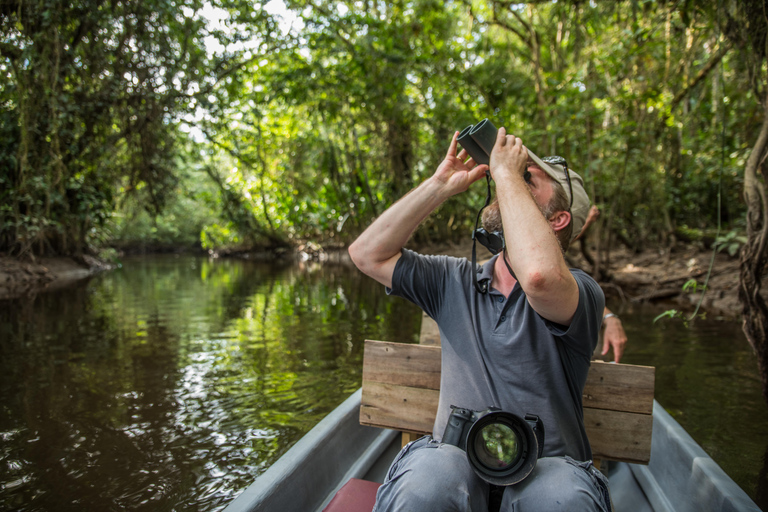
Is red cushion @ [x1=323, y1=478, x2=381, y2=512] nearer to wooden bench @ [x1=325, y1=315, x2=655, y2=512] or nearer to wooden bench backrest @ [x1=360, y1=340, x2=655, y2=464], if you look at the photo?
wooden bench @ [x1=325, y1=315, x2=655, y2=512]

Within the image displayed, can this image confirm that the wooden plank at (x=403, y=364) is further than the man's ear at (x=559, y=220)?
Yes

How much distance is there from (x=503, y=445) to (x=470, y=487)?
137mm

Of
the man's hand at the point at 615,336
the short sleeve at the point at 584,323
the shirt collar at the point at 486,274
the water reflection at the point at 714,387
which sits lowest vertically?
the water reflection at the point at 714,387

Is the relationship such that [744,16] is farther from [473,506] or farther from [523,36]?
[523,36]

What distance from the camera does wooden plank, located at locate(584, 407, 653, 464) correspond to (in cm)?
180

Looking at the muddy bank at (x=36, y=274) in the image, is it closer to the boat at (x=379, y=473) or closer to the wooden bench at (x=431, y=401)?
the boat at (x=379, y=473)

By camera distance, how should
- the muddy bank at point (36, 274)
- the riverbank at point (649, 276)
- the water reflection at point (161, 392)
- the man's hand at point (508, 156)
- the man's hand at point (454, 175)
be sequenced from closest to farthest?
the man's hand at point (508, 156) < the man's hand at point (454, 175) < the water reflection at point (161, 392) < the riverbank at point (649, 276) < the muddy bank at point (36, 274)

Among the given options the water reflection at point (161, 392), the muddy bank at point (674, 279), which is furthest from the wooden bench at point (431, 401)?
the muddy bank at point (674, 279)

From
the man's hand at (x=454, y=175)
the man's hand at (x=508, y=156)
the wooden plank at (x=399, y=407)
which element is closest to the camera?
the man's hand at (x=508, y=156)

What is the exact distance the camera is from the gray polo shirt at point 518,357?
141 centimetres

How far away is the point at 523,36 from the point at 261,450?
34.5ft

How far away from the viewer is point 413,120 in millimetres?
13414

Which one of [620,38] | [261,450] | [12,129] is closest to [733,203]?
[620,38]

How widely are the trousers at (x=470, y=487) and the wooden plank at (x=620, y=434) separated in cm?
52
